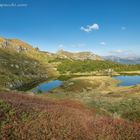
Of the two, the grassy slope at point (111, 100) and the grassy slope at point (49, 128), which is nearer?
the grassy slope at point (49, 128)

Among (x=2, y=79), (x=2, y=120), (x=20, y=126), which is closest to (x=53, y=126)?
(x=20, y=126)

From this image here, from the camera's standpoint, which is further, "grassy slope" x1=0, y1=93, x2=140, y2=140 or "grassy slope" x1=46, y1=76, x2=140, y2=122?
"grassy slope" x1=46, y1=76, x2=140, y2=122

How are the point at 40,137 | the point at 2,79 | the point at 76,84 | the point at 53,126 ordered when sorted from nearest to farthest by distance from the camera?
the point at 40,137 → the point at 53,126 → the point at 76,84 → the point at 2,79

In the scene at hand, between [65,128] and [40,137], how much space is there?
0.87m

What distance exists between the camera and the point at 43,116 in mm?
6438

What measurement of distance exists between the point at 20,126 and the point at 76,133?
1.50 m

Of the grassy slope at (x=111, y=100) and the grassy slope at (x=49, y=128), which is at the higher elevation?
the grassy slope at (x=49, y=128)

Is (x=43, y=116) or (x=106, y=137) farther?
(x=43, y=116)

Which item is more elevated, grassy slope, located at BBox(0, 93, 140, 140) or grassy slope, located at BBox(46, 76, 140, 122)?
grassy slope, located at BBox(0, 93, 140, 140)

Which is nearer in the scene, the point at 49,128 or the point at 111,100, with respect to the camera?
the point at 49,128

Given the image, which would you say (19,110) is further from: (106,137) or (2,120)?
(106,137)

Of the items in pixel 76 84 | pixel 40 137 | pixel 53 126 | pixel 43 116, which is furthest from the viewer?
pixel 76 84

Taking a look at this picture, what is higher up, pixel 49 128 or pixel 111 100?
pixel 49 128

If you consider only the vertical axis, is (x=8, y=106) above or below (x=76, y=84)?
above
